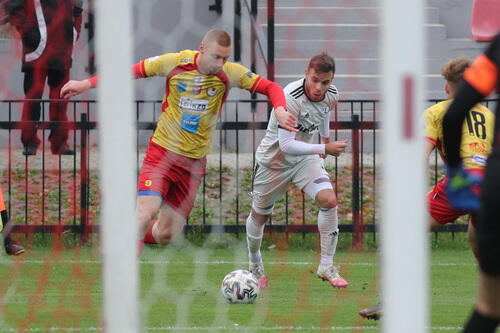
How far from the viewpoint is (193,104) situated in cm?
661

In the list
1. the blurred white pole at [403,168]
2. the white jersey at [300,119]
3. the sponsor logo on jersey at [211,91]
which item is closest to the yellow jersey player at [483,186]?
the blurred white pole at [403,168]

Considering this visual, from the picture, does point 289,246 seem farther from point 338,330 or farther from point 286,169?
point 338,330

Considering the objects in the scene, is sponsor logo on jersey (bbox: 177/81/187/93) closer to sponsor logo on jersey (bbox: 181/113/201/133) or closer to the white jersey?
sponsor logo on jersey (bbox: 181/113/201/133)

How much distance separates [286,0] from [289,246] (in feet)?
9.20

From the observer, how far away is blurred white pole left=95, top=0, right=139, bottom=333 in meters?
2.75

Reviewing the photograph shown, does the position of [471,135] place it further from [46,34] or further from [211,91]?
[46,34]

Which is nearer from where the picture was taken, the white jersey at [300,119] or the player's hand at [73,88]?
the player's hand at [73,88]

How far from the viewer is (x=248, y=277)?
621cm

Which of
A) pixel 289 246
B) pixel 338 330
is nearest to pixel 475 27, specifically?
pixel 289 246

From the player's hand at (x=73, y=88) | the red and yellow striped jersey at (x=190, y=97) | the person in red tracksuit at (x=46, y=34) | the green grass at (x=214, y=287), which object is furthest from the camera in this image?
the red and yellow striped jersey at (x=190, y=97)

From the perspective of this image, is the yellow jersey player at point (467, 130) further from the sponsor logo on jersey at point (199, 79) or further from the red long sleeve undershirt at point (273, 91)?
the sponsor logo on jersey at point (199, 79)

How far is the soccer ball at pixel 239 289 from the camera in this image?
6125 mm

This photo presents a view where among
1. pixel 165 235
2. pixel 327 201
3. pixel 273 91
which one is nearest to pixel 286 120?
pixel 273 91

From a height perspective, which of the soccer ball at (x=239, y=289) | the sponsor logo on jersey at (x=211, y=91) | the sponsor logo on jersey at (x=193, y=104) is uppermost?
the sponsor logo on jersey at (x=211, y=91)
